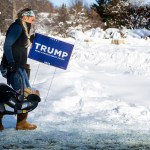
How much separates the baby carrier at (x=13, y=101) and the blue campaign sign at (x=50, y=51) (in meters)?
1.42

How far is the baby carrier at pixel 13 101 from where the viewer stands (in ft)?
18.3

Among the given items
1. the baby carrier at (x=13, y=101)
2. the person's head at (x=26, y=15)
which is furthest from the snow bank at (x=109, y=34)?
the baby carrier at (x=13, y=101)

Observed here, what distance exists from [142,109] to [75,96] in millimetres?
1397

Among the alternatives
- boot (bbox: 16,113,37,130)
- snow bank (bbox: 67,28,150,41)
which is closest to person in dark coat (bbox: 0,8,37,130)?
boot (bbox: 16,113,37,130)

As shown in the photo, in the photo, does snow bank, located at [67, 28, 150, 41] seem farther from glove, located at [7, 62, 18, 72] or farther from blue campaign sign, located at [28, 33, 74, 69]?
glove, located at [7, 62, 18, 72]

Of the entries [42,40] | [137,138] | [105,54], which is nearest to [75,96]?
[42,40]

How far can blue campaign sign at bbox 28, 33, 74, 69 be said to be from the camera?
6.95 m

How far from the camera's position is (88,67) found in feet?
42.7

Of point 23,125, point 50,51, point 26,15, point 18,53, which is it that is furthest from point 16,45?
point 50,51

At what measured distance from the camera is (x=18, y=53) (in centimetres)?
573

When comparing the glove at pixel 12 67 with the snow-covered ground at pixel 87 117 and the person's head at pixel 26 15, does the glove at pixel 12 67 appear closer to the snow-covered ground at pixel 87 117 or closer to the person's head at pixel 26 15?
the person's head at pixel 26 15

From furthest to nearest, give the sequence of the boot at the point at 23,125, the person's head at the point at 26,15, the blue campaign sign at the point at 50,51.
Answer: the blue campaign sign at the point at 50,51 < the person's head at the point at 26,15 < the boot at the point at 23,125

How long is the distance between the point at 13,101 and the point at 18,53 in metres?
0.65

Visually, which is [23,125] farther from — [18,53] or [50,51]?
[50,51]
